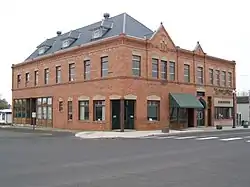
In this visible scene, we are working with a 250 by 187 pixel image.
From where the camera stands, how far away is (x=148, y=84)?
36188 mm

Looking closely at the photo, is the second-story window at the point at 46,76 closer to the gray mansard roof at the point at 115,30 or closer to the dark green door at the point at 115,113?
the gray mansard roof at the point at 115,30

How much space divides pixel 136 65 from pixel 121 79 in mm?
2699

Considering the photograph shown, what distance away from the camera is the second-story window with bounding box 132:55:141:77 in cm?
3509

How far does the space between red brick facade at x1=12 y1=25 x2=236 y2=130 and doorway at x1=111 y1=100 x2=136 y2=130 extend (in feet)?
2.03

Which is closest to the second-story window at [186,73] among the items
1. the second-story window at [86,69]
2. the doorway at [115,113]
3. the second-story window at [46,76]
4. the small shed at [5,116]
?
the doorway at [115,113]

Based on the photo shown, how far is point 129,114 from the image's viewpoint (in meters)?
35.3

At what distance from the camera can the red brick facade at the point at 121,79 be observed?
3431 cm

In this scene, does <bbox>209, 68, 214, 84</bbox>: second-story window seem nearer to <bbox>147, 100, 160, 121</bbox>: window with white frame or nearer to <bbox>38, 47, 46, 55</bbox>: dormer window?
<bbox>147, 100, 160, 121</bbox>: window with white frame

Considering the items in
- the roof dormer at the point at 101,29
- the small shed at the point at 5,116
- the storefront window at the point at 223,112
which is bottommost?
the small shed at the point at 5,116

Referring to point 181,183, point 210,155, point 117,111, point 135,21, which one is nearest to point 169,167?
point 181,183

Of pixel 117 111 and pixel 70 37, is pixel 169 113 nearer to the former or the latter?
pixel 117 111

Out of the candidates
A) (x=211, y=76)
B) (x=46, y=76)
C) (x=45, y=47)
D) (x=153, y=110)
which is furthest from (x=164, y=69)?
(x=45, y=47)

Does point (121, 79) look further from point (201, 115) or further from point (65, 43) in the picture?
point (201, 115)

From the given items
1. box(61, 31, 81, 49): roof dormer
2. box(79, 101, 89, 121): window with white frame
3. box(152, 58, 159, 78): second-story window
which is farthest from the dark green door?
box(61, 31, 81, 49): roof dormer
